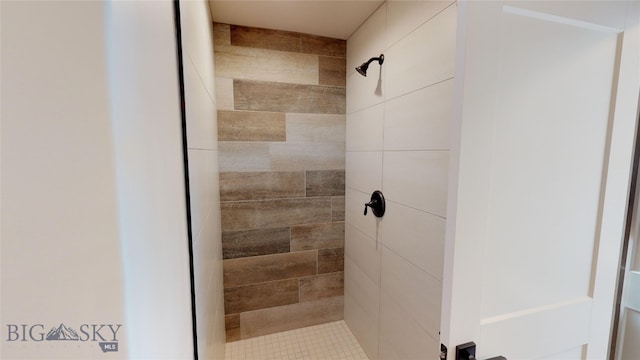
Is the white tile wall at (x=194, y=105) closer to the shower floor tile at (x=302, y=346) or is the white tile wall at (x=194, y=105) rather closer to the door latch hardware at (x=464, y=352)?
the door latch hardware at (x=464, y=352)

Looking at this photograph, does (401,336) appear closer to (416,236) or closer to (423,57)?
(416,236)

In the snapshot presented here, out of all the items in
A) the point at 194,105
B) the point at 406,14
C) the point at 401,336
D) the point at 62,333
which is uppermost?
the point at 406,14

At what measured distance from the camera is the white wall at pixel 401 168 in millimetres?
1147

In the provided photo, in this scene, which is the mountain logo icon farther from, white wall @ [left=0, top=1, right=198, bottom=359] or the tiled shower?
the tiled shower

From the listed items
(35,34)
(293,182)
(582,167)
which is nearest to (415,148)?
(582,167)

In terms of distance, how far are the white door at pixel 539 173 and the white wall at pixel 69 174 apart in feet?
2.32

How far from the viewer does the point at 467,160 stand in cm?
66

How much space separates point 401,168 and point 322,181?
2.70 feet

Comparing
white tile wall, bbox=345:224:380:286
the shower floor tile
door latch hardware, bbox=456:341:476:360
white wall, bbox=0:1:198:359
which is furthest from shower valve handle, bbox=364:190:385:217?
white wall, bbox=0:1:198:359

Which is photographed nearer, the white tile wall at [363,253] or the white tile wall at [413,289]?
the white tile wall at [413,289]

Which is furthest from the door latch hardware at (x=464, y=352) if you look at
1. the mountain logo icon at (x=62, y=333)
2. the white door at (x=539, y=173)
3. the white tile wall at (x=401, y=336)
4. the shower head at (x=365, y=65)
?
the shower head at (x=365, y=65)

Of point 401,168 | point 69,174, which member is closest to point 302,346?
point 401,168

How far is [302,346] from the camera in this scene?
2021 mm

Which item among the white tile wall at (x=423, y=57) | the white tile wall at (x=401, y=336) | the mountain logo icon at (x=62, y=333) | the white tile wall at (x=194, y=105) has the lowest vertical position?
the white tile wall at (x=401, y=336)
